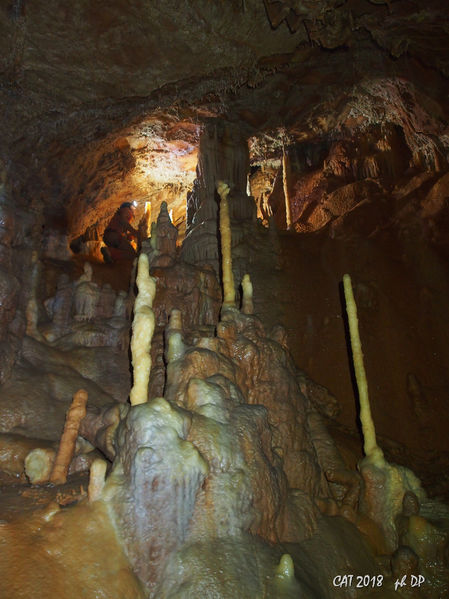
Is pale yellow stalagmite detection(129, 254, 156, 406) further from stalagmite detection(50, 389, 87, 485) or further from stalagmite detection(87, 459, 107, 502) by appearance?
stalagmite detection(50, 389, 87, 485)

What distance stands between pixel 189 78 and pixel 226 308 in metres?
8.98

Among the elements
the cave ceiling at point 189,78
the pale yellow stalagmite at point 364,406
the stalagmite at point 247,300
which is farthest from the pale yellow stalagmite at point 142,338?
the cave ceiling at point 189,78

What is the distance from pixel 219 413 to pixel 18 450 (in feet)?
13.6

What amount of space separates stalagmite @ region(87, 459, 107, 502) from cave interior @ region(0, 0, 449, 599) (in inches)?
1.0

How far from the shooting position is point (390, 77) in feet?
48.0

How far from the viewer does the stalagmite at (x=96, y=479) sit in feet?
14.6

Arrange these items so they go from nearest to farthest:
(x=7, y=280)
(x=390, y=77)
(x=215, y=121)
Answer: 1. (x=7, y=280)
2. (x=390, y=77)
3. (x=215, y=121)

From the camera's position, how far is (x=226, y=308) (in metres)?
8.19

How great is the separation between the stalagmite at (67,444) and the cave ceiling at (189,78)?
9.64 metres

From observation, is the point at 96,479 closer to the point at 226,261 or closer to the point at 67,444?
the point at 67,444

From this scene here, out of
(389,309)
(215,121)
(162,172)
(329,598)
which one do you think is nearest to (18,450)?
(329,598)

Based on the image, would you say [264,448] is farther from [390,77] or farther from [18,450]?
[390,77]

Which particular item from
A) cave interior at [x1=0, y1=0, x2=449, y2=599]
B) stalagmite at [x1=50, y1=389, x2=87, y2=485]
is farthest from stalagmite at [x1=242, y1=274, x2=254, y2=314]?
stalagmite at [x1=50, y1=389, x2=87, y2=485]

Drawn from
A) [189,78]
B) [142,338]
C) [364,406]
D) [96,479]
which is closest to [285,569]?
[96,479]
